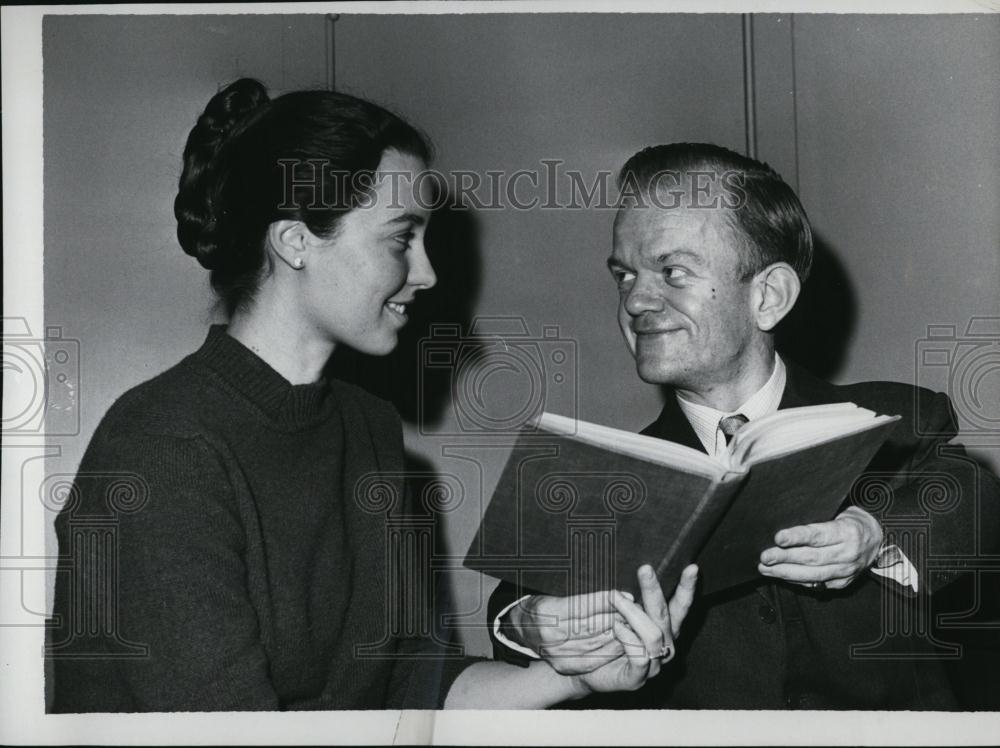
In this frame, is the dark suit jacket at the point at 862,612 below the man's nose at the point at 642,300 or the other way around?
below

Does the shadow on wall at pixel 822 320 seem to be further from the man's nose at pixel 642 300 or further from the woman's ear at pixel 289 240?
the woman's ear at pixel 289 240

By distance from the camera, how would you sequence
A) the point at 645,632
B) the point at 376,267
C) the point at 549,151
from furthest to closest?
the point at 549,151 → the point at 376,267 → the point at 645,632

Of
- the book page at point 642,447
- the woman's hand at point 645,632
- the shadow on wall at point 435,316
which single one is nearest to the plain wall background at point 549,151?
the shadow on wall at point 435,316

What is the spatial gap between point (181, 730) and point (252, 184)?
771mm

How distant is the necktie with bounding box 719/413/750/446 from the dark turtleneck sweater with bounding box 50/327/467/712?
0.48 m

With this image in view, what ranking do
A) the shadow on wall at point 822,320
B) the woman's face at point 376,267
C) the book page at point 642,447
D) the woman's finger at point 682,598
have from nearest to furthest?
1. the book page at point 642,447
2. the woman's finger at point 682,598
3. the woman's face at point 376,267
4. the shadow on wall at point 822,320

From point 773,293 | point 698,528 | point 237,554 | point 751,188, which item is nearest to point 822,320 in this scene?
point 773,293

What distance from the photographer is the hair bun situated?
4.77 feet

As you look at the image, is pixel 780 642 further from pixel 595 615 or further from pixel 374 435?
pixel 374 435

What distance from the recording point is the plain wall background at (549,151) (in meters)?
1.50

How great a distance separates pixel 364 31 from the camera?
60.4 inches

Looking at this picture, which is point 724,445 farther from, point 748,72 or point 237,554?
point 237,554

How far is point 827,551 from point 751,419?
0.72ft

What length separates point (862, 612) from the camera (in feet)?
4.89
